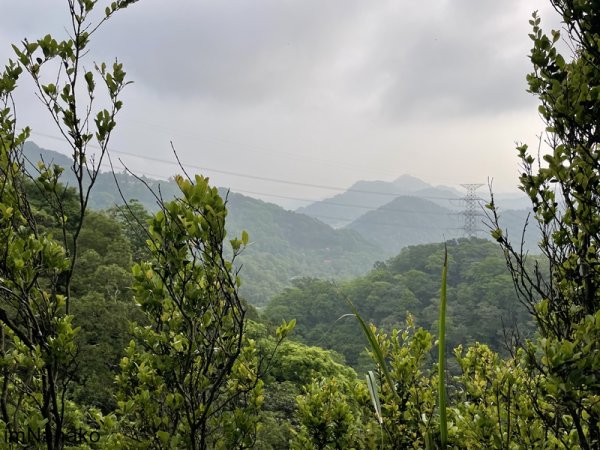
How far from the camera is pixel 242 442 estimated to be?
216cm

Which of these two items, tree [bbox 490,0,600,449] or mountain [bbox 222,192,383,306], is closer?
tree [bbox 490,0,600,449]

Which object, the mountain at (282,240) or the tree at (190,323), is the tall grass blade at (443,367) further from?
the mountain at (282,240)

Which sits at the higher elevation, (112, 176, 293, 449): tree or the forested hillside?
(112, 176, 293, 449): tree

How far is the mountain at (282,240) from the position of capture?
12300cm

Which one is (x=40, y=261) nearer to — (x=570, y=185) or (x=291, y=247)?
(x=570, y=185)

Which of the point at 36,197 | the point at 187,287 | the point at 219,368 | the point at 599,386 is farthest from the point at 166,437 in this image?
the point at 36,197

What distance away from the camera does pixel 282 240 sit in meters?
150

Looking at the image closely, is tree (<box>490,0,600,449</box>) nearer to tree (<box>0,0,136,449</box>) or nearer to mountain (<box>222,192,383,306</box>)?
tree (<box>0,0,136,449</box>)

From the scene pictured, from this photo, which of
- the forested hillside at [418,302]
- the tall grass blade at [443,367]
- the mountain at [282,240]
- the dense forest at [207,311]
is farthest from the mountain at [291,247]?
the tall grass blade at [443,367]

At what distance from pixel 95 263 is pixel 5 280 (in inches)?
505

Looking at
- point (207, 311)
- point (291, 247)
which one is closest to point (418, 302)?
point (207, 311)

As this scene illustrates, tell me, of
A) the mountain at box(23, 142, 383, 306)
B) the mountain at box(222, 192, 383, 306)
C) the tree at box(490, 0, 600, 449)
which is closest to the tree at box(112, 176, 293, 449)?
the tree at box(490, 0, 600, 449)

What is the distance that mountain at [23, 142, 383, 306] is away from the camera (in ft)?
404

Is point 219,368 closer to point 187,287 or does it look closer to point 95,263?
point 187,287
